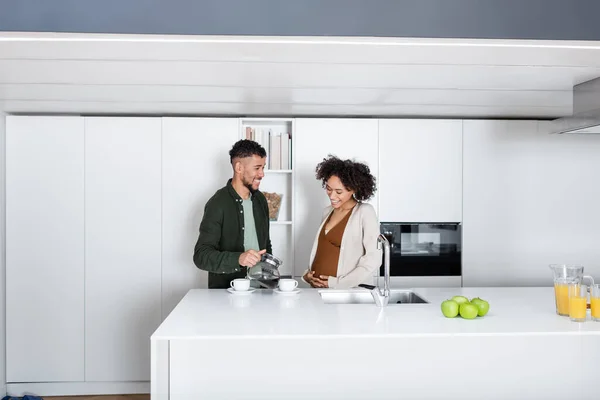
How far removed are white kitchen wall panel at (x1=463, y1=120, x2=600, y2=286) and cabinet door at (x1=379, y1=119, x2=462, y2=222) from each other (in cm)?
11

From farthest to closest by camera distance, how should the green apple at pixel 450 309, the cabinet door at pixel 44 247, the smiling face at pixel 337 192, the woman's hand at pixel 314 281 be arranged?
1. the cabinet door at pixel 44 247
2. the smiling face at pixel 337 192
3. the woman's hand at pixel 314 281
4. the green apple at pixel 450 309

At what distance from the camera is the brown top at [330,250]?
3527 millimetres

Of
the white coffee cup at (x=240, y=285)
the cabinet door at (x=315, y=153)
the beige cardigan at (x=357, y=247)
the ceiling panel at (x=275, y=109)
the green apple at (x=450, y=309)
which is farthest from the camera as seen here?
the cabinet door at (x=315, y=153)

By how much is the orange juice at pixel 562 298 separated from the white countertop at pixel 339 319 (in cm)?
4

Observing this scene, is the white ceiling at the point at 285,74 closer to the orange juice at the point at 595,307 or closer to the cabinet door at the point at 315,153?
the cabinet door at the point at 315,153

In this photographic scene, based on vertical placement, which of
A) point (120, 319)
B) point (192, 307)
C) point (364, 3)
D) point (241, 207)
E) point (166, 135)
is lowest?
point (120, 319)

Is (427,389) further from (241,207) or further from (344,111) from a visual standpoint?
(344,111)

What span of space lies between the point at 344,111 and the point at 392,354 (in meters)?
2.16

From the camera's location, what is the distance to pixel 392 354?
8.45ft

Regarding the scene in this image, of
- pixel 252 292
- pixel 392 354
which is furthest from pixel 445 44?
pixel 252 292

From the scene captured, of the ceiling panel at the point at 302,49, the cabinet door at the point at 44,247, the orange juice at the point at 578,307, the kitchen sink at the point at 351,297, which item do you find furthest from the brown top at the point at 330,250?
the cabinet door at the point at 44,247

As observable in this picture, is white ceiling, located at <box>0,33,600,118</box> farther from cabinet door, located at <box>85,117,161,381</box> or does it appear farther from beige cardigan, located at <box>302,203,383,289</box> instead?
beige cardigan, located at <box>302,203,383,289</box>

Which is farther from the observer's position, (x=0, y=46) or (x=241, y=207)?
(x=241, y=207)

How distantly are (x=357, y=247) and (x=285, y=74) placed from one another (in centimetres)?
109
